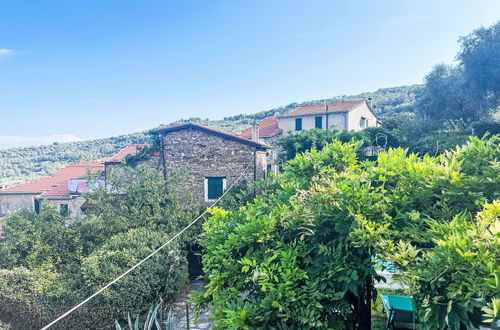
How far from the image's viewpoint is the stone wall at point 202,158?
1520 cm

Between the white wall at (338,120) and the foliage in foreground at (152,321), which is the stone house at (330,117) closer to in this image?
the white wall at (338,120)

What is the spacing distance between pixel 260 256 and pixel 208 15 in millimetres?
16036

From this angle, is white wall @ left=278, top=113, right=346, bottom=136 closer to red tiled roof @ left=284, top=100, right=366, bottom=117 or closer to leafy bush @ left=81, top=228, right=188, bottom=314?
red tiled roof @ left=284, top=100, right=366, bottom=117

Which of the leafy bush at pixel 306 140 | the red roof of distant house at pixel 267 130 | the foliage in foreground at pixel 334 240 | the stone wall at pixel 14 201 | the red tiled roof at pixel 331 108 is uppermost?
the red tiled roof at pixel 331 108

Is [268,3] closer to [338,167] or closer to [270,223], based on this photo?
[338,167]

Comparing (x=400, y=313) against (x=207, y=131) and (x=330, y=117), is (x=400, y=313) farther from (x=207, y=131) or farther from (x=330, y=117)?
(x=330, y=117)

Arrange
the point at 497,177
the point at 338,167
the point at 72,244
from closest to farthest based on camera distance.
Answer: the point at 497,177 < the point at 338,167 < the point at 72,244

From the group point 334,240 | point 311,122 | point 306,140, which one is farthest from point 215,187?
point 311,122

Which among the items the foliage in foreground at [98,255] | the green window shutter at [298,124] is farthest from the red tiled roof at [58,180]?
the green window shutter at [298,124]

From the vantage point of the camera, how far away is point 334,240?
3.63m

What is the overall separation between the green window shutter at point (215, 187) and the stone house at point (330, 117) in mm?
18230

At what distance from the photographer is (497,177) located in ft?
10.9

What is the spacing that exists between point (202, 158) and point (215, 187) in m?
1.75

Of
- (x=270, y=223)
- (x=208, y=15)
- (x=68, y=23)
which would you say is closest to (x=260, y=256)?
(x=270, y=223)
